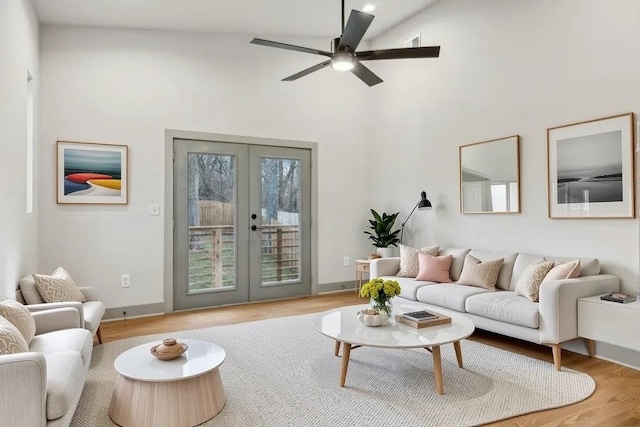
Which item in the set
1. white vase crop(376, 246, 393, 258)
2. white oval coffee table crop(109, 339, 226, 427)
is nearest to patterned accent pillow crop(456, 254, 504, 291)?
white vase crop(376, 246, 393, 258)

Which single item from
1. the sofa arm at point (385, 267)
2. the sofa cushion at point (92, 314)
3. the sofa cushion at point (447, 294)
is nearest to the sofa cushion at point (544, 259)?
the sofa cushion at point (447, 294)

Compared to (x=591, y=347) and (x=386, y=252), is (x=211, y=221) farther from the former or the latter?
(x=591, y=347)

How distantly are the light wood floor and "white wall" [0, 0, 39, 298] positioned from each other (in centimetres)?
117

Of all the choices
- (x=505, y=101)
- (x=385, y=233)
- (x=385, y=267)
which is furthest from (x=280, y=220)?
(x=505, y=101)

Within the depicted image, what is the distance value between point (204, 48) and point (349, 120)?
2.31m

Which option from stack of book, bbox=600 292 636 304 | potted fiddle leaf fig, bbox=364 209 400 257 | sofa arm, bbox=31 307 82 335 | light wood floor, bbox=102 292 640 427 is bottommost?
light wood floor, bbox=102 292 640 427

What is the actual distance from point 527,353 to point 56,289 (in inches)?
159

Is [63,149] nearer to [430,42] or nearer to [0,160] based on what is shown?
[0,160]

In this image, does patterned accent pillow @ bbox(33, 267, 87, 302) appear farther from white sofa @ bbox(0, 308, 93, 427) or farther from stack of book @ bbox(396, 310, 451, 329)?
stack of book @ bbox(396, 310, 451, 329)

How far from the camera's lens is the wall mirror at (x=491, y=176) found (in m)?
4.34

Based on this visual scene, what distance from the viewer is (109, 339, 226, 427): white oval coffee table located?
2.18 meters

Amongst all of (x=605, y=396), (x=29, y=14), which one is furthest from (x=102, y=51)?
(x=605, y=396)

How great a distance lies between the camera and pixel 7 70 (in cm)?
304

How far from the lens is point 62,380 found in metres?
1.92
